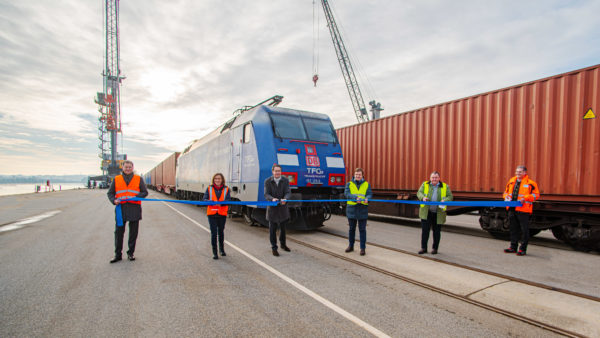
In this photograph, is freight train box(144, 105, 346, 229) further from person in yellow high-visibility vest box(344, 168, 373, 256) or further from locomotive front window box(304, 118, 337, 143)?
person in yellow high-visibility vest box(344, 168, 373, 256)

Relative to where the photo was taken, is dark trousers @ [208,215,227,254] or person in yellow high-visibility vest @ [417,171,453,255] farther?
person in yellow high-visibility vest @ [417,171,453,255]

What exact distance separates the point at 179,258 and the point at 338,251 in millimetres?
3046

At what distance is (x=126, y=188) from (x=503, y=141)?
8873mm

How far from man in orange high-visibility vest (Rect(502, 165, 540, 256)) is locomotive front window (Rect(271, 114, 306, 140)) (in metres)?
5.04

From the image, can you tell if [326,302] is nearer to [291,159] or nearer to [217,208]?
[217,208]

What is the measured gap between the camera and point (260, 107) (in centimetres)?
870

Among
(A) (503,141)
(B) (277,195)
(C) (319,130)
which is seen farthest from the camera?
(C) (319,130)

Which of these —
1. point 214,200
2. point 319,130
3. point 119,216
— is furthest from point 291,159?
point 119,216

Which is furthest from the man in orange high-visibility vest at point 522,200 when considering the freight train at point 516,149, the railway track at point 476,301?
the railway track at point 476,301

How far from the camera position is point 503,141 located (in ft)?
26.2

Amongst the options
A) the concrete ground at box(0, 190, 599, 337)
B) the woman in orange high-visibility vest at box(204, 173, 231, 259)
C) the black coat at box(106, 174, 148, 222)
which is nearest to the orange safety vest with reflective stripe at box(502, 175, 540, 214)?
the concrete ground at box(0, 190, 599, 337)

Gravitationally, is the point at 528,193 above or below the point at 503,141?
below

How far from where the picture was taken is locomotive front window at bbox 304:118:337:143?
8891mm

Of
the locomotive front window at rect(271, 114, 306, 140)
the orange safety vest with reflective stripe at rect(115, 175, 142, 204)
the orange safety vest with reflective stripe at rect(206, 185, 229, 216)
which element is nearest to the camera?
the orange safety vest with reflective stripe at rect(115, 175, 142, 204)
